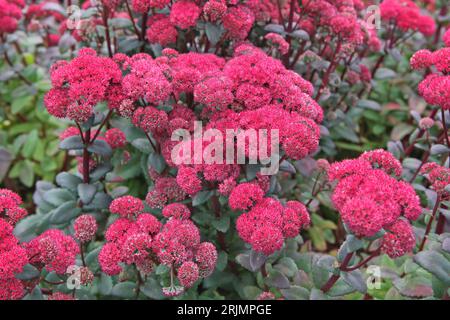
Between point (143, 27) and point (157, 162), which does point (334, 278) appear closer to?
point (157, 162)

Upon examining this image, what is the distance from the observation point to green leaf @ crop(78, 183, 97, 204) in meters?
2.16

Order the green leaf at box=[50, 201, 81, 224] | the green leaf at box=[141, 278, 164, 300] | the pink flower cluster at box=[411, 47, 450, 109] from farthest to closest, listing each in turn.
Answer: the green leaf at box=[50, 201, 81, 224], the green leaf at box=[141, 278, 164, 300], the pink flower cluster at box=[411, 47, 450, 109]

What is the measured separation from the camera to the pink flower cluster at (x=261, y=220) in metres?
1.70

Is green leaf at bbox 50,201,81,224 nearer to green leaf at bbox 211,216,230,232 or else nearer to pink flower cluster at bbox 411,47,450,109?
green leaf at bbox 211,216,230,232

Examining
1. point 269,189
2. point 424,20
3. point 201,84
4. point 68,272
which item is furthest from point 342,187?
point 424,20

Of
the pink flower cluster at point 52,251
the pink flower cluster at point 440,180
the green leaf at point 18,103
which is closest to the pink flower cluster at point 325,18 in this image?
the pink flower cluster at point 440,180

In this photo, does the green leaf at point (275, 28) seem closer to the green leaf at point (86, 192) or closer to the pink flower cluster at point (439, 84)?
the pink flower cluster at point (439, 84)

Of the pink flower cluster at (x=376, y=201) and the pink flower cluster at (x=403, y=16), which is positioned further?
the pink flower cluster at (x=403, y=16)

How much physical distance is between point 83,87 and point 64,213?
2.37 feet

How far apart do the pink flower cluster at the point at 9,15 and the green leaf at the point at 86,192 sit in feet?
4.49

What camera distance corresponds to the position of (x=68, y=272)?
73.2 inches

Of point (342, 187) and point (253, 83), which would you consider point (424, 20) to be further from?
point (342, 187)

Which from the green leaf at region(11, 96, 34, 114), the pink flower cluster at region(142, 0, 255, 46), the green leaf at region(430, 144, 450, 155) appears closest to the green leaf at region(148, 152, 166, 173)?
the pink flower cluster at region(142, 0, 255, 46)

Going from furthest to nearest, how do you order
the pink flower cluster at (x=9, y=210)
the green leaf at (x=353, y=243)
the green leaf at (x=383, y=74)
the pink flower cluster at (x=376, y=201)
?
the green leaf at (x=383, y=74) < the pink flower cluster at (x=9, y=210) < the green leaf at (x=353, y=243) < the pink flower cluster at (x=376, y=201)
